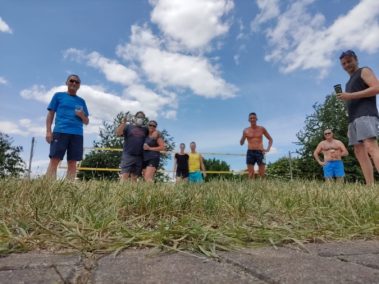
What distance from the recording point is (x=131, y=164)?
23.9 ft

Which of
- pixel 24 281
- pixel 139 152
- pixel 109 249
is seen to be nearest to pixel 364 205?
pixel 109 249

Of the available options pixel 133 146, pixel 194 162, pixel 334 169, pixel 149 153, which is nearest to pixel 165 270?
pixel 133 146

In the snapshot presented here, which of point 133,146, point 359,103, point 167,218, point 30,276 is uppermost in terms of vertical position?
point 359,103

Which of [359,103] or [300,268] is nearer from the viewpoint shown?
[300,268]

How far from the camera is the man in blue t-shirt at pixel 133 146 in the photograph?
7219 mm

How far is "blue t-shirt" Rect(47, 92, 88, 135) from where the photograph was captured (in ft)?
18.5

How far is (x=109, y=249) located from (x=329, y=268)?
2.99 feet

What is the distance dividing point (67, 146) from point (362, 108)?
4.17m

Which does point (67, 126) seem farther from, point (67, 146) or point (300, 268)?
point (300, 268)

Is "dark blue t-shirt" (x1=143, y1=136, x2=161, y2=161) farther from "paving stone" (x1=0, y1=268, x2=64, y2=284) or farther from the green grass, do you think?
"paving stone" (x1=0, y1=268, x2=64, y2=284)

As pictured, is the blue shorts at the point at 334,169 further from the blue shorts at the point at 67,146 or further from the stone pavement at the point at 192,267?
the stone pavement at the point at 192,267

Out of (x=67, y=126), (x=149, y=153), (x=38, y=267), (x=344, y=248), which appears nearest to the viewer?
(x=38, y=267)

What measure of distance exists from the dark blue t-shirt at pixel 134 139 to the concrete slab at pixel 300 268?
18.7 feet

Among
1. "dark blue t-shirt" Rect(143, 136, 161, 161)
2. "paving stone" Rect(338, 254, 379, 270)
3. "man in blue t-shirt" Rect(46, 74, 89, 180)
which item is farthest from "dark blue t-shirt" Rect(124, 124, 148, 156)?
"paving stone" Rect(338, 254, 379, 270)
